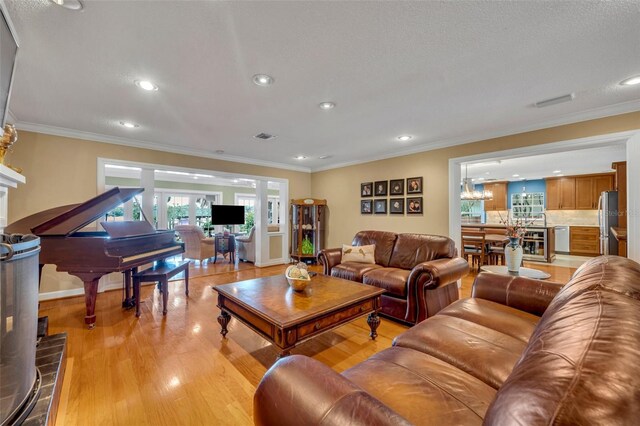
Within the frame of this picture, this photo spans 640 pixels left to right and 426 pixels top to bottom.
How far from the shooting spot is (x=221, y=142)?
4.26m

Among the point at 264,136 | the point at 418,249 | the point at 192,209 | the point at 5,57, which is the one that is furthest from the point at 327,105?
the point at 192,209

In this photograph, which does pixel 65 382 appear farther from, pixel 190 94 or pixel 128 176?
pixel 128 176

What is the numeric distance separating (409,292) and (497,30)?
225 centimetres

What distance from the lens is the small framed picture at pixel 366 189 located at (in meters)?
5.35

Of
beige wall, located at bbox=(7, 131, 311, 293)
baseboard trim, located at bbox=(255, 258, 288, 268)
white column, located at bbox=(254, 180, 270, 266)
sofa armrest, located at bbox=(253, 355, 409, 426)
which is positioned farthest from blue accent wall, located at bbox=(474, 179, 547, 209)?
beige wall, located at bbox=(7, 131, 311, 293)

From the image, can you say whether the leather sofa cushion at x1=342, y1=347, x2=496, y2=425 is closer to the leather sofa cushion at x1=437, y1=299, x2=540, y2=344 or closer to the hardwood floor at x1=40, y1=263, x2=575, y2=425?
the leather sofa cushion at x1=437, y1=299, x2=540, y2=344

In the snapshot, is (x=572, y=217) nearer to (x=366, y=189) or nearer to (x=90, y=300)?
(x=366, y=189)

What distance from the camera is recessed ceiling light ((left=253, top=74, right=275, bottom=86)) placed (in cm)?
220

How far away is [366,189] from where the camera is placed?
17.8 ft

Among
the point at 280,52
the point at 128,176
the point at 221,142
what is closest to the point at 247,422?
the point at 280,52

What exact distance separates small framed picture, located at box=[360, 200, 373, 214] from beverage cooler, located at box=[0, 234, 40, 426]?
4737 mm

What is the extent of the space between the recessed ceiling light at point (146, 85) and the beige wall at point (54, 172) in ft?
7.36

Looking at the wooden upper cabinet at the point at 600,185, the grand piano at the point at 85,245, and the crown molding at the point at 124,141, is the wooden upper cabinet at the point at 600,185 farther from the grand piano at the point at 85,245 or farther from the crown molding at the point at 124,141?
the grand piano at the point at 85,245

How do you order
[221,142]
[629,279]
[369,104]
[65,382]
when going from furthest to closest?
[221,142] → [369,104] → [65,382] → [629,279]
